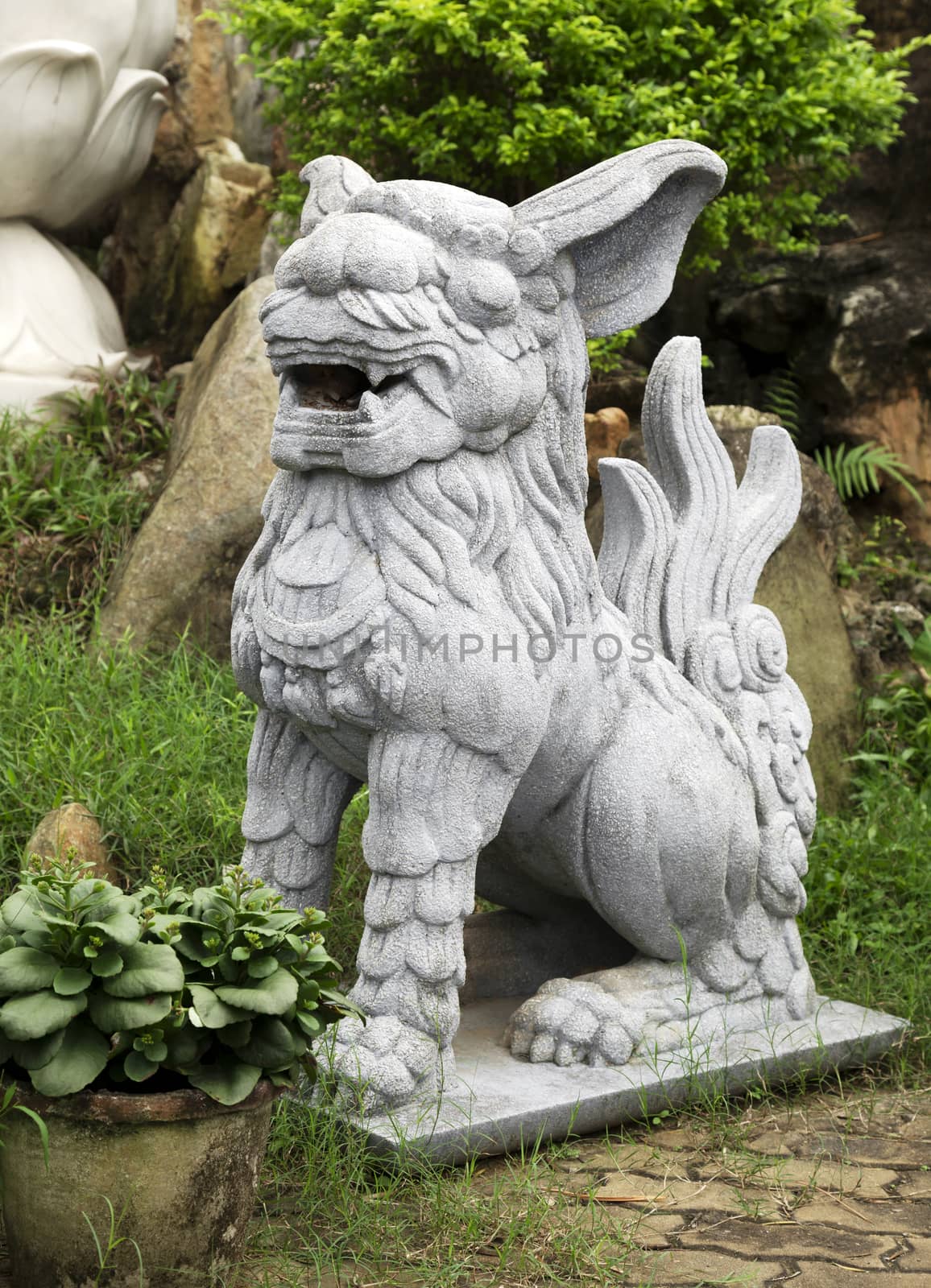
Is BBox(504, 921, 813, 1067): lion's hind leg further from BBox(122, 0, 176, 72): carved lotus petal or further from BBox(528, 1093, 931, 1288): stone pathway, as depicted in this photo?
BBox(122, 0, 176, 72): carved lotus petal

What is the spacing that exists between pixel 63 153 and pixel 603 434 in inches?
99.0

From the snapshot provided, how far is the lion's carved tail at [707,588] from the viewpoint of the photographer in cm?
312

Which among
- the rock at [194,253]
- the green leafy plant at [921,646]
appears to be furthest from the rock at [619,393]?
the rock at [194,253]

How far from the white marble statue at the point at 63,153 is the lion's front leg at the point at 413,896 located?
3528 mm

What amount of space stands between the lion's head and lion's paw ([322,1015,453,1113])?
97 cm

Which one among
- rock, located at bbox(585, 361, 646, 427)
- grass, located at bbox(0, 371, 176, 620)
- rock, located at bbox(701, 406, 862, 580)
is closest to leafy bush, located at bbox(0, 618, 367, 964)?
grass, located at bbox(0, 371, 176, 620)

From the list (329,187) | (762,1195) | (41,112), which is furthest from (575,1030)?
(41,112)

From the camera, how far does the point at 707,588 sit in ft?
10.4

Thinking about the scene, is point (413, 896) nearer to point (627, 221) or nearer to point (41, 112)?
point (627, 221)

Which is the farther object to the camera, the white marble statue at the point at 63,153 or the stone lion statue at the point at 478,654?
the white marble statue at the point at 63,153

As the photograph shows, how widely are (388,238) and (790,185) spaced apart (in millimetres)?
3774

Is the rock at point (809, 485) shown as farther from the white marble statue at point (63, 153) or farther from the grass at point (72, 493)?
the white marble statue at point (63, 153)

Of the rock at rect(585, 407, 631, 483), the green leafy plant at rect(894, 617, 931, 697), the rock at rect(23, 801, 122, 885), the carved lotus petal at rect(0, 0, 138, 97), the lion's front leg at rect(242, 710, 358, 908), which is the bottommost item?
the rock at rect(23, 801, 122, 885)

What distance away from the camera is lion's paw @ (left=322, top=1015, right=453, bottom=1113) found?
99.9 inches
